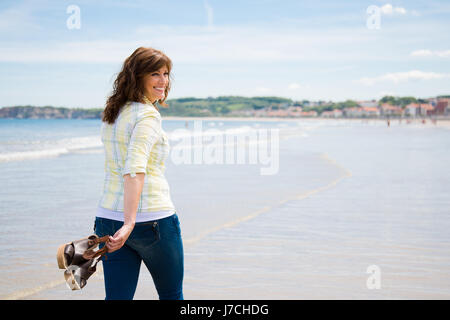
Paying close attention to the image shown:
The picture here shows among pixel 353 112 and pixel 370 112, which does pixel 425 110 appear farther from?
pixel 353 112

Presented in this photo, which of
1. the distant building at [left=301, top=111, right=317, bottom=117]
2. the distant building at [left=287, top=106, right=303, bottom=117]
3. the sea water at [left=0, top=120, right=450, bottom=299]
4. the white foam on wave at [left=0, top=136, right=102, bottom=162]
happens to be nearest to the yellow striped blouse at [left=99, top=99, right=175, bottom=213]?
the sea water at [left=0, top=120, right=450, bottom=299]

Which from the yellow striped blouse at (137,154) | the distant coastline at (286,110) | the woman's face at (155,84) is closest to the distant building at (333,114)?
the distant coastline at (286,110)

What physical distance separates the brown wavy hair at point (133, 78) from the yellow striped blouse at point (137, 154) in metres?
0.03

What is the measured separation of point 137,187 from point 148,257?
379mm

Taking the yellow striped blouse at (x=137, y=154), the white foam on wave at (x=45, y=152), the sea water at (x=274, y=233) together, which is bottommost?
the sea water at (x=274, y=233)

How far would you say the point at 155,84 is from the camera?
2.39m

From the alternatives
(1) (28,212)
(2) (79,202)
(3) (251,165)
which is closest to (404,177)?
(3) (251,165)

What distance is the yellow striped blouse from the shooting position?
2178 mm

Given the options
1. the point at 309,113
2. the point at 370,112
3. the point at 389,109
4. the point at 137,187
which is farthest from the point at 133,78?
the point at 309,113

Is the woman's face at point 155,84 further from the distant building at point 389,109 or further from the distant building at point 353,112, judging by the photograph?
the distant building at point 353,112

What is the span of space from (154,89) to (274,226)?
14.9 feet

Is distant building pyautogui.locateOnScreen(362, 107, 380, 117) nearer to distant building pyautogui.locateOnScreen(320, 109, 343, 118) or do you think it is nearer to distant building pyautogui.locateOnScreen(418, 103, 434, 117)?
distant building pyautogui.locateOnScreen(320, 109, 343, 118)

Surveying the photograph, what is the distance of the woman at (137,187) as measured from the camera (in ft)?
7.16

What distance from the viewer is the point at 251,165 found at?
50.4 ft
